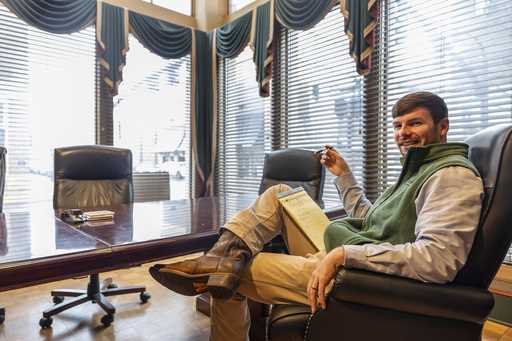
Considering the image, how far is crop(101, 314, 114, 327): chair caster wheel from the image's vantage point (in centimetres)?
195

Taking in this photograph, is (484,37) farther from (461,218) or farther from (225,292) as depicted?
(225,292)

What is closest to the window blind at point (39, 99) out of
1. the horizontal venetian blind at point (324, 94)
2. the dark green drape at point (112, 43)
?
the dark green drape at point (112, 43)

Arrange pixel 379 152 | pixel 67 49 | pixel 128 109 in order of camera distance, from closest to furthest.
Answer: pixel 379 152 < pixel 67 49 < pixel 128 109

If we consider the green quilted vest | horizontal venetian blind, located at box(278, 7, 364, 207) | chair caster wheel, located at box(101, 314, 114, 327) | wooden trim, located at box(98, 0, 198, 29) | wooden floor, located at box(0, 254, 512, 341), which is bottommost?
wooden floor, located at box(0, 254, 512, 341)

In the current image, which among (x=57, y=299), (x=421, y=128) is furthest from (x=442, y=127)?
(x=57, y=299)

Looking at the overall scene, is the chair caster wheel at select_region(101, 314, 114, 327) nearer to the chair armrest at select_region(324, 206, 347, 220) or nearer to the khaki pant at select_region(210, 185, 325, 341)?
the khaki pant at select_region(210, 185, 325, 341)

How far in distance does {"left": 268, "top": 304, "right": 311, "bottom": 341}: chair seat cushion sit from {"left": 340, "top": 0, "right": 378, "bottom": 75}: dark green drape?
206 centimetres

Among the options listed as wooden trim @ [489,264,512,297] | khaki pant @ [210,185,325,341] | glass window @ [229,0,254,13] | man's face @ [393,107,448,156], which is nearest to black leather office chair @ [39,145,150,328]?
khaki pant @ [210,185,325,341]

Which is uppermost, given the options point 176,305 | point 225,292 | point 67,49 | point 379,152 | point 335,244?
point 67,49

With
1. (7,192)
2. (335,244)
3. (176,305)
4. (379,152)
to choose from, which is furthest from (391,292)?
(7,192)

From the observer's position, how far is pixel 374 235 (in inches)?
43.9

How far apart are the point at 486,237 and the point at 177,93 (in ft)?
12.0

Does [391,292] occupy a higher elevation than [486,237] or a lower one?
lower

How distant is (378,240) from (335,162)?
0.66 m
